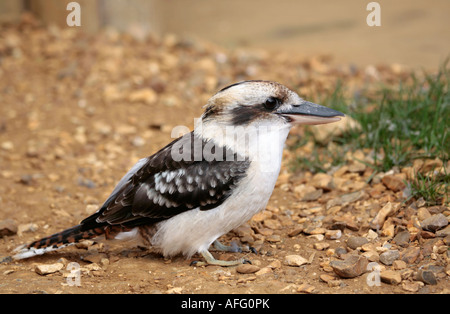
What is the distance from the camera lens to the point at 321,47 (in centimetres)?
915

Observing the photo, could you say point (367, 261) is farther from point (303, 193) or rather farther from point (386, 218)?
point (303, 193)

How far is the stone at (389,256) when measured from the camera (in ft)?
12.3

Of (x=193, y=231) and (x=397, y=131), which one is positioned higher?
(x=397, y=131)

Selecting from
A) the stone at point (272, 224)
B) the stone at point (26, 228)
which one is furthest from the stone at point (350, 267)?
the stone at point (26, 228)

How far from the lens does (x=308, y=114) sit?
389 cm

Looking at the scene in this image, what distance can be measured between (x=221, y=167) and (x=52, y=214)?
185cm

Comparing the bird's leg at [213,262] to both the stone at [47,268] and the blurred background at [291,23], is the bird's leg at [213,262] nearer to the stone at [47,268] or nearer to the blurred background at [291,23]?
the stone at [47,268]

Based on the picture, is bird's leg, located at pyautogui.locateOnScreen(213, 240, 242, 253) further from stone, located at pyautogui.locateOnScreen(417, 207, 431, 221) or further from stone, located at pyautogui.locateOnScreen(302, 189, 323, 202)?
stone, located at pyautogui.locateOnScreen(417, 207, 431, 221)

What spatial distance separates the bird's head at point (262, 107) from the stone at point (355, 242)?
0.85 meters

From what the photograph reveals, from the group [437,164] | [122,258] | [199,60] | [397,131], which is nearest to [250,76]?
[199,60]

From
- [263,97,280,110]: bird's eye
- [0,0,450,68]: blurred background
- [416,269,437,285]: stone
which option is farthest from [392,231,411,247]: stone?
[0,0,450,68]: blurred background

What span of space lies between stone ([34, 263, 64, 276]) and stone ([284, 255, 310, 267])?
59.8 inches

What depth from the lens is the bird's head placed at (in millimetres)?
3834

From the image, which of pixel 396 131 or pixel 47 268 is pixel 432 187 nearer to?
pixel 396 131
